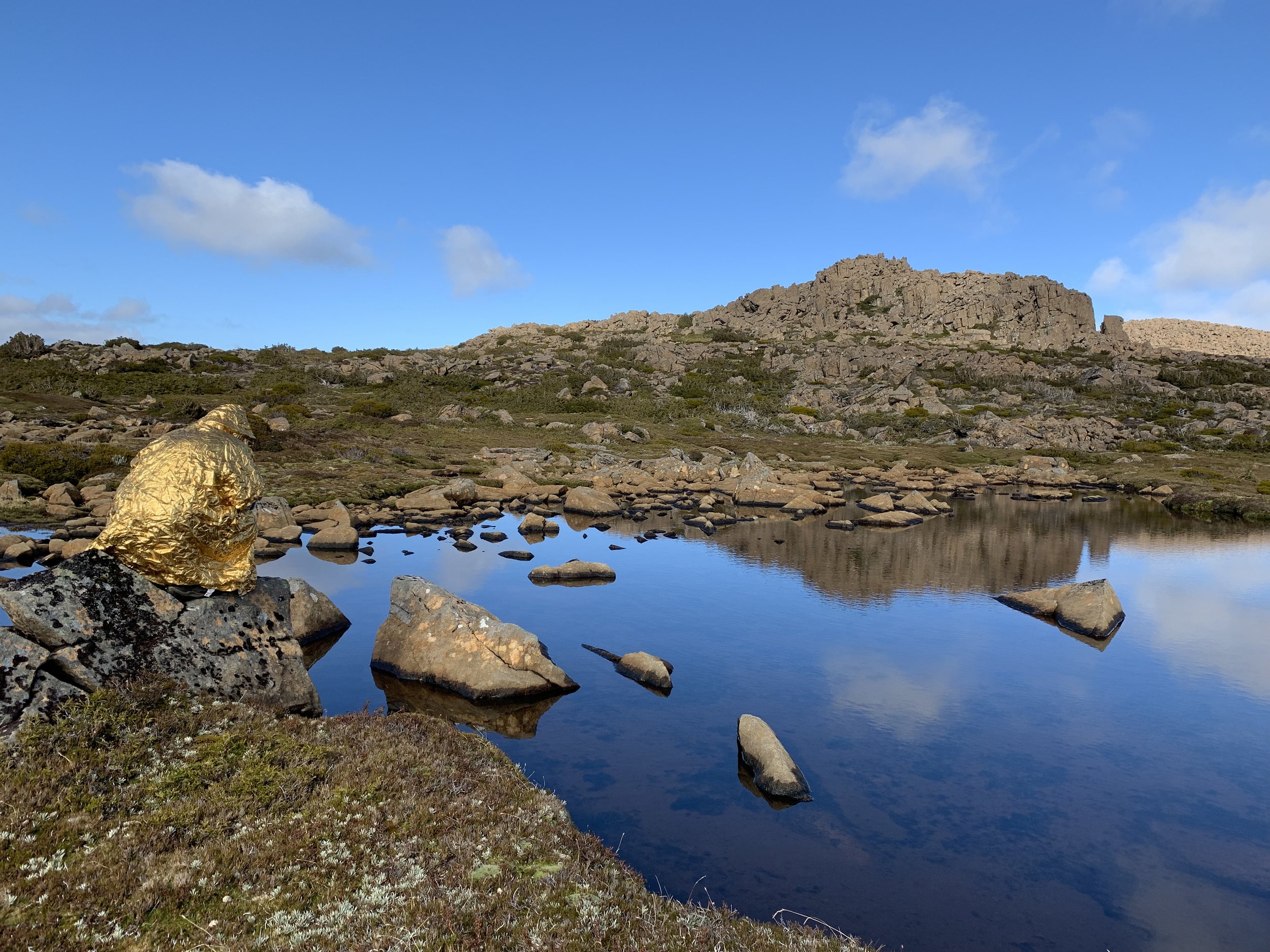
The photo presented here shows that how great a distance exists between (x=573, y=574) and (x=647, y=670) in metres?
10.3

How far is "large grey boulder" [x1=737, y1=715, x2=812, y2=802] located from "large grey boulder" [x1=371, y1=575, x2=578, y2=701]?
5.04 meters

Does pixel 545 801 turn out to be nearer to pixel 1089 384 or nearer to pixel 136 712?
pixel 136 712

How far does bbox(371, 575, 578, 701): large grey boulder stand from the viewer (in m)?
16.4

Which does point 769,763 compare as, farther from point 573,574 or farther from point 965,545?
point 965,545

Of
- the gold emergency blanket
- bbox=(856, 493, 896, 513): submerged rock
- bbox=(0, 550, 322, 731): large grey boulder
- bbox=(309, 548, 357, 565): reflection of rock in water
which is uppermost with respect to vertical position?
the gold emergency blanket

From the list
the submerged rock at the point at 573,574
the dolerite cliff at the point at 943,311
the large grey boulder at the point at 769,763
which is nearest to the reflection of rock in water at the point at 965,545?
the submerged rock at the point at 573,574

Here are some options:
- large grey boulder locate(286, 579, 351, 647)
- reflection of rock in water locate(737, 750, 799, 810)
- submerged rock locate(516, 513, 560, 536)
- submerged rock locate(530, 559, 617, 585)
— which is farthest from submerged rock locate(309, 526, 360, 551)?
reflection of rock in water locate(737, 750, 799, 810)

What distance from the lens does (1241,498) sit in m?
50.7

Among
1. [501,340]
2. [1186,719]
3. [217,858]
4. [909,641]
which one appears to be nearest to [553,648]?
[909,641]

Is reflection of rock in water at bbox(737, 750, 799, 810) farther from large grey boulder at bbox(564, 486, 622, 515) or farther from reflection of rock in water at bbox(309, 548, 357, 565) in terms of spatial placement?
large grey boulder at bbox(564, 486, 622, 515)

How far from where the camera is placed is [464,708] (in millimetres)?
15703

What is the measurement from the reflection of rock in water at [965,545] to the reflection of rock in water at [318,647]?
1839cm

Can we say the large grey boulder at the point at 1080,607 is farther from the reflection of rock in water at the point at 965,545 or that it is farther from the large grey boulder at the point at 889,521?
the large grey boulder at the point at 889,521

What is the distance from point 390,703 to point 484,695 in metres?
2.07
